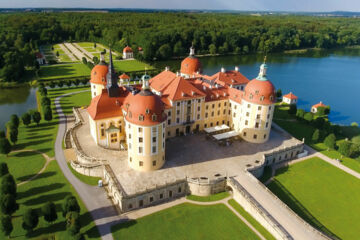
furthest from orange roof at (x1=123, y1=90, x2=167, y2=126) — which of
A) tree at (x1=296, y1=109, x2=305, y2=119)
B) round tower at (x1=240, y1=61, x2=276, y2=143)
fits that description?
tree at (x1=296, y1=109, x2=305, y2=119)

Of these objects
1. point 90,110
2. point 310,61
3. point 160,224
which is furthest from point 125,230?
point 310,61

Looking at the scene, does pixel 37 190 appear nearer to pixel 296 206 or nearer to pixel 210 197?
pixel 210 197

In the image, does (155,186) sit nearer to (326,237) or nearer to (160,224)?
(160,224)

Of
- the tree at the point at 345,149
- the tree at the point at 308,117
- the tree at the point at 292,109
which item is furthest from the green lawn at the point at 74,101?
the tree at the point at 345,149

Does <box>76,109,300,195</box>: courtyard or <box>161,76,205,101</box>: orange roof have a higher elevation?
<box>161,76,205,101</box>: orange roof

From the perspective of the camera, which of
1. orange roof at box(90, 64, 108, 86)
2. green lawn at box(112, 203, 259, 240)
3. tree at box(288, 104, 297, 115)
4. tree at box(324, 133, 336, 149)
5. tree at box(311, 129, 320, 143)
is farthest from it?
tree at box(288, 104, 297, 115)

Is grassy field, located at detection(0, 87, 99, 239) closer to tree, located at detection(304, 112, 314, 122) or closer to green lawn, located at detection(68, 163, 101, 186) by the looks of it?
green lawn, located at detection(68, 163, 101, 186)
